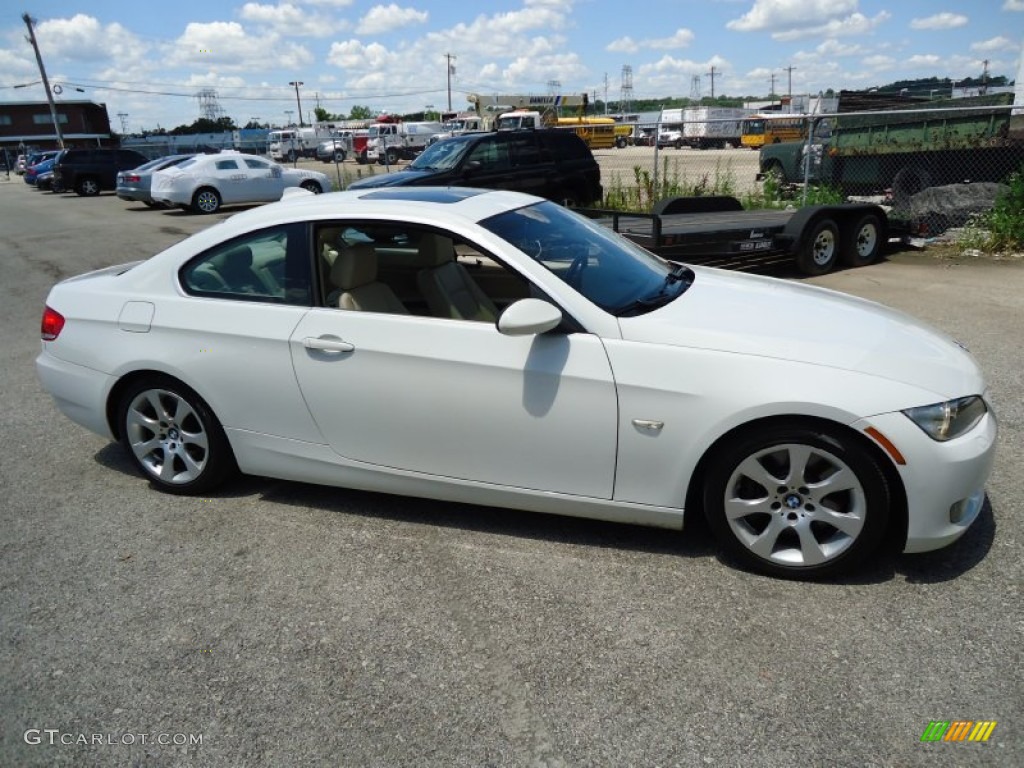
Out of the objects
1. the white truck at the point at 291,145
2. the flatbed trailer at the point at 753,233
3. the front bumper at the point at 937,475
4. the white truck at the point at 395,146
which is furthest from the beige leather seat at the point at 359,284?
the white truck at the point at 291,145

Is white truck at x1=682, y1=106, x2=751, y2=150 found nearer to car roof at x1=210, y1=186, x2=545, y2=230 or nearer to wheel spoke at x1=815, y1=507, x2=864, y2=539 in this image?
car roof at x1=210, y1=186, x2=545, y2=230

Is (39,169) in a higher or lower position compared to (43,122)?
lower

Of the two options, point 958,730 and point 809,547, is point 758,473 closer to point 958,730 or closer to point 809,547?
point 809,547

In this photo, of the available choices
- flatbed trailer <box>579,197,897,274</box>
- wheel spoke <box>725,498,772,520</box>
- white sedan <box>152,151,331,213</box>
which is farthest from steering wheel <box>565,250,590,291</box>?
white sedan <box>152,151,331,213</box>

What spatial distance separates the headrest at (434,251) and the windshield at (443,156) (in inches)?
367

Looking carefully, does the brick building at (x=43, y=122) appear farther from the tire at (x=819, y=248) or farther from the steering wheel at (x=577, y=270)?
the steering wheel at (x=577, y=270)

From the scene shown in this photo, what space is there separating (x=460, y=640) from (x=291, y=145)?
A: 177 ft

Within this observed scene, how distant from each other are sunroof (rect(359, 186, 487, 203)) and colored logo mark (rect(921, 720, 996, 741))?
2.94 metres

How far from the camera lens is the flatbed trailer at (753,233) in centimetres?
773

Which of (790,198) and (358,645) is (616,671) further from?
(790,198)

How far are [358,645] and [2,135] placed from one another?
96.6 metres

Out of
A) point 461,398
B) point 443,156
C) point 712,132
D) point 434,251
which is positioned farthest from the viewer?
point 712,132

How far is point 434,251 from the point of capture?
375 cm

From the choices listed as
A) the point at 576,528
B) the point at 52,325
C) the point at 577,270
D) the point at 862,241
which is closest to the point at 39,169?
the point at 862,241
